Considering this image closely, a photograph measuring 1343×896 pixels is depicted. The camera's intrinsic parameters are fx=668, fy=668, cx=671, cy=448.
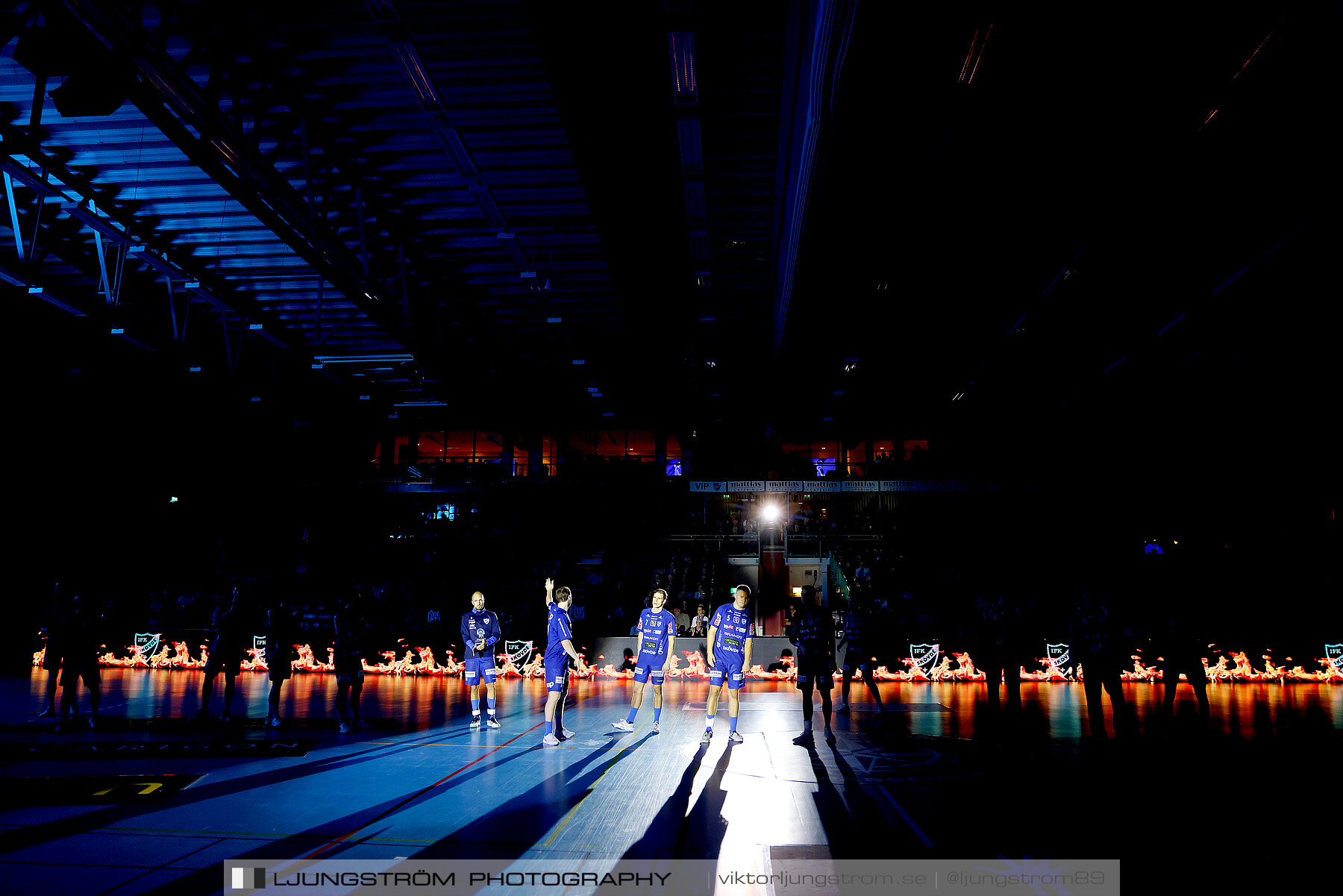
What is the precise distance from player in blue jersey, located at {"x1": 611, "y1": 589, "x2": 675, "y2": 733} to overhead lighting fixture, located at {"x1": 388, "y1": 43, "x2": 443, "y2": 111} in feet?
26.0

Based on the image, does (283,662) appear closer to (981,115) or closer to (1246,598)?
(981,115)

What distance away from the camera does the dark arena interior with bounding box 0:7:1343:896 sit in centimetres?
576

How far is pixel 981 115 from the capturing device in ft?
28.5

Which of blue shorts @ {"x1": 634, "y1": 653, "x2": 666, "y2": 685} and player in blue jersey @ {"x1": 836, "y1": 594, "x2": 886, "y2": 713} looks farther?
player in blue jersey @ {"x1": 836, "y1": 594, "x2": 886, "y2": 713}

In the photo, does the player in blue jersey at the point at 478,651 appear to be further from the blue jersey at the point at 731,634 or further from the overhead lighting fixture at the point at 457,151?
the overhead lighting fixture at the point at 457,151

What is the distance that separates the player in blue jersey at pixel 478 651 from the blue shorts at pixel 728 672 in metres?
3.34

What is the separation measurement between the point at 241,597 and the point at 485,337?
11217mm

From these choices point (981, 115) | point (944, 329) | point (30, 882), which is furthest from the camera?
point (944, 329)

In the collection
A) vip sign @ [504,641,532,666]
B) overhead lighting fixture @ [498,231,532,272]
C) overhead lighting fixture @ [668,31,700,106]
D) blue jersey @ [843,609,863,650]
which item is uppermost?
overhead lighting fixture @ [498,231,532,272]

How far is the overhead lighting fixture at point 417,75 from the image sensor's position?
8797mm

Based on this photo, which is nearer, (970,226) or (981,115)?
(981,115)

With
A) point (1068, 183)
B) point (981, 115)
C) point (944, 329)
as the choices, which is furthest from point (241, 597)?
point (944, 329)

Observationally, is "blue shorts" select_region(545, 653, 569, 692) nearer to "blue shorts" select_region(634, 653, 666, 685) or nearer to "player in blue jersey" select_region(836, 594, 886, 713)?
"blue shorts" select_region(634, 653, 666, 685)

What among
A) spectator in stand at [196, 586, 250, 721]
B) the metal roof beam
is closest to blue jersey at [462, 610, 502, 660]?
spectator in stand at [196, 586, 250, 721]
